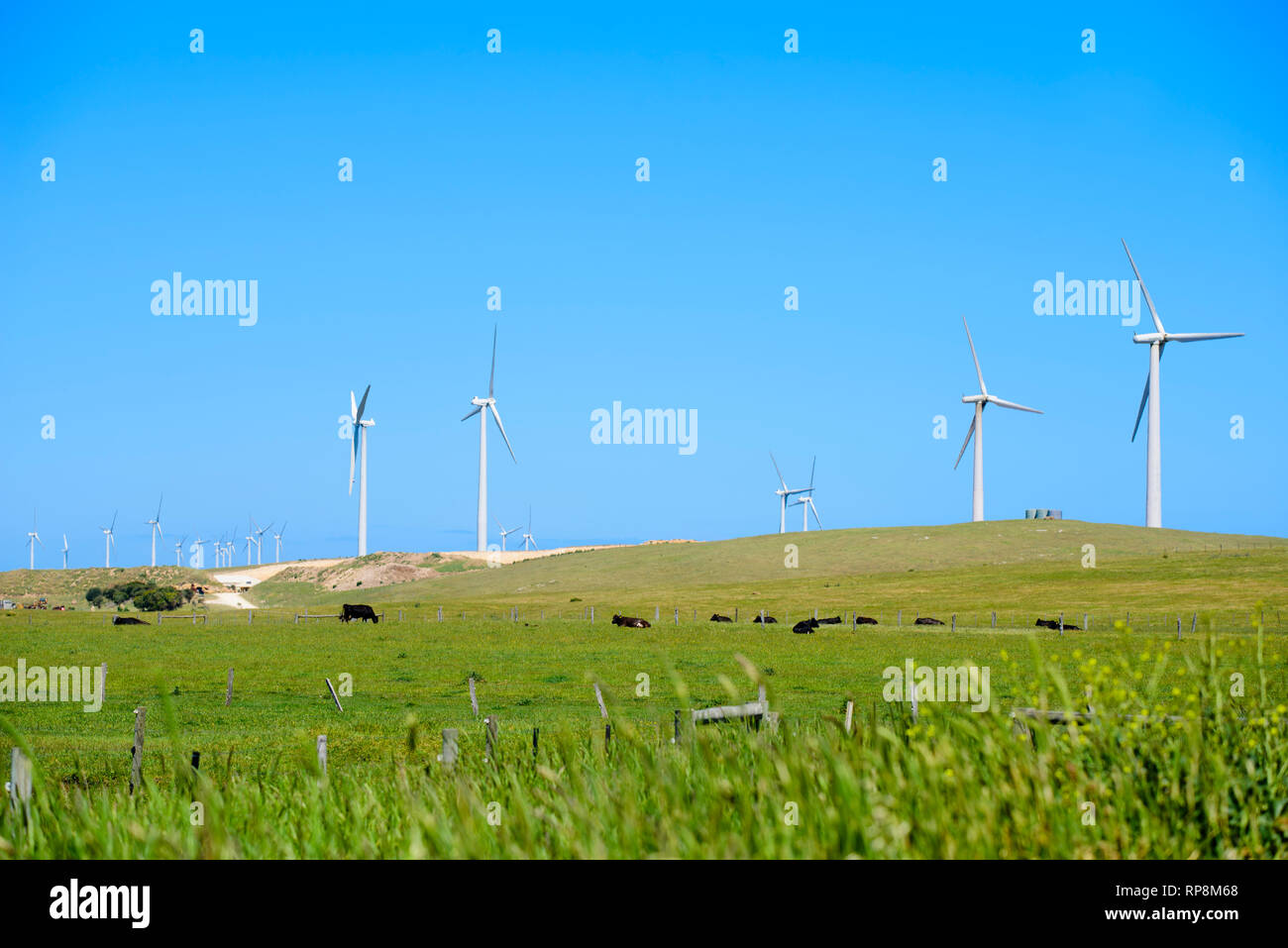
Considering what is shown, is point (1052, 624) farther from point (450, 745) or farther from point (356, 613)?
point (450, 745)

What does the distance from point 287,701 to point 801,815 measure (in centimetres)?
3704

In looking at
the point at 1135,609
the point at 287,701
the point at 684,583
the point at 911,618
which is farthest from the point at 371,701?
the point at 684,583

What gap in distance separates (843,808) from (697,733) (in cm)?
299

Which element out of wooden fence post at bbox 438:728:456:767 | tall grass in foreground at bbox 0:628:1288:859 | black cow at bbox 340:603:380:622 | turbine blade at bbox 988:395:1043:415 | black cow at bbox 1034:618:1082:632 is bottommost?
black cow at bbox 1034:618:1082:632

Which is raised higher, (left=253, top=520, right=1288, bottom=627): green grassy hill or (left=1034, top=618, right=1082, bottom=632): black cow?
(left=253, top=520, right=1288, bottom=627): green grassy hill

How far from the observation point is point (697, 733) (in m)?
9.33

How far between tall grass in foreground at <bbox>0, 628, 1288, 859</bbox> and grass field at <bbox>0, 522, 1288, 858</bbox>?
4cm

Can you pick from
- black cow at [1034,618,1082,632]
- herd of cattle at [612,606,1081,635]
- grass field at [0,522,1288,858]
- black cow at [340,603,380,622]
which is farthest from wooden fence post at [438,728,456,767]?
black cow at [340,603,380,622]

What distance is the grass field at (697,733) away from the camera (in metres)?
6.81

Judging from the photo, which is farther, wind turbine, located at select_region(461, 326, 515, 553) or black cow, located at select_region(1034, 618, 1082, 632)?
wind turbine, located at select_region(461, 326, 515, 553)

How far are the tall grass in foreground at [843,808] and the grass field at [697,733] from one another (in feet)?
0.12

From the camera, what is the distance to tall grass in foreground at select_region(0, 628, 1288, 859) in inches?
256

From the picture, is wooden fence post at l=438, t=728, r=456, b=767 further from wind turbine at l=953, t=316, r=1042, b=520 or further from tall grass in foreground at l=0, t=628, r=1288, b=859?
wind turbine at l=953, t=316, r=1042, b=520

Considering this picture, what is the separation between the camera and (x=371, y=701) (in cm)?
3950
